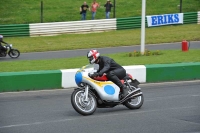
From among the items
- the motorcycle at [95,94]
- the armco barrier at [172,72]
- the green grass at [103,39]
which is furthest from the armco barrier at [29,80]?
the green grass at [103,39]

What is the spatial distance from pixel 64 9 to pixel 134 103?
90.9 feet

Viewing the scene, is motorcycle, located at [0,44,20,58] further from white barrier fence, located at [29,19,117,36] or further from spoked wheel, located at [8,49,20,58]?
white barrier fence, located at [29,19,117,36]

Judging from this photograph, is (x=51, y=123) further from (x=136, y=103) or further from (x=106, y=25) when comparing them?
(x=106, y=25)

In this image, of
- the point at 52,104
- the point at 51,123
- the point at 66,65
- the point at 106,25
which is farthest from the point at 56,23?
the point at 51,123

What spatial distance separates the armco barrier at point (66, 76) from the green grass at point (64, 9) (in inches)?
828

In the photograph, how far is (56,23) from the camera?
3459 centimetres

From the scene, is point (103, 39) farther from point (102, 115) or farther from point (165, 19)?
point (102, 115)

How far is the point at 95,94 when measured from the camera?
39.9ft

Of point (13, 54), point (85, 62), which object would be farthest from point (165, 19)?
point (85, 62)

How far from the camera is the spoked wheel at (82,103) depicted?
11.7 metres

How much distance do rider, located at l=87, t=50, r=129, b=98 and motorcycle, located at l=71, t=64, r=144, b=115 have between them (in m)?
0.09

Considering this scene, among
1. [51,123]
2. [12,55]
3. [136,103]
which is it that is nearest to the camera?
[51,123]

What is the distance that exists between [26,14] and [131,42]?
9.80 m

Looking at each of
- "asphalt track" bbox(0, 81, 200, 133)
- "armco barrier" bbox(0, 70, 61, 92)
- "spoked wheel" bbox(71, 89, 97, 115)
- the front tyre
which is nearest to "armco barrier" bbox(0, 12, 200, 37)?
"armco barrier" bbox(0, 70, 61, 92)
